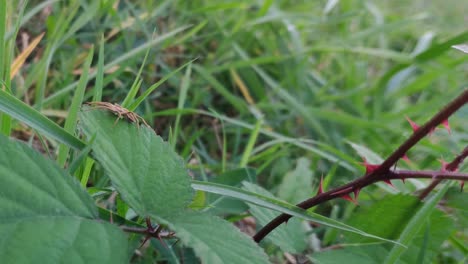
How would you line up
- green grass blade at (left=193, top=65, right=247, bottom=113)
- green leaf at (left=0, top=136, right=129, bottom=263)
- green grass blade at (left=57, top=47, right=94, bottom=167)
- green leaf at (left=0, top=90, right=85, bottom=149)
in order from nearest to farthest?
green leaf at (left=0, top=136, right=129, bottom=263), green leaf at (left=0, top=90, right=85, bottom=149), green grass blade at (left=57, top=47, right=94, bottom=167), green grass blade at (left=193, top=65, right=247, bottom=113)

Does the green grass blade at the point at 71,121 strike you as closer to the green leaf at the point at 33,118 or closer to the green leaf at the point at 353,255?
the green leaf at the point at 33,118

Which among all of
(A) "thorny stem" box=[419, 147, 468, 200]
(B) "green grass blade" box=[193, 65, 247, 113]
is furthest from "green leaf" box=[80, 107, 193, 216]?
(B) "green grass blade" box=[193, 65, 247, 113]

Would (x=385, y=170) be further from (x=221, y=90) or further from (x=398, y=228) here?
(x=221, y=90)

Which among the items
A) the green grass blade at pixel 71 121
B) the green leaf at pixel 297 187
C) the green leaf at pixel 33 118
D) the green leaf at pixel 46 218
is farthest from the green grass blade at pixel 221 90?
the green leaf at pixel 46 218

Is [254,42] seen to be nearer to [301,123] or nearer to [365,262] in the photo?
[301,123]

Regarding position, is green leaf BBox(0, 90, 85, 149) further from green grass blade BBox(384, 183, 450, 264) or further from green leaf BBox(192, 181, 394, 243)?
green grass blade BBox(384, 183, 450, 264)
